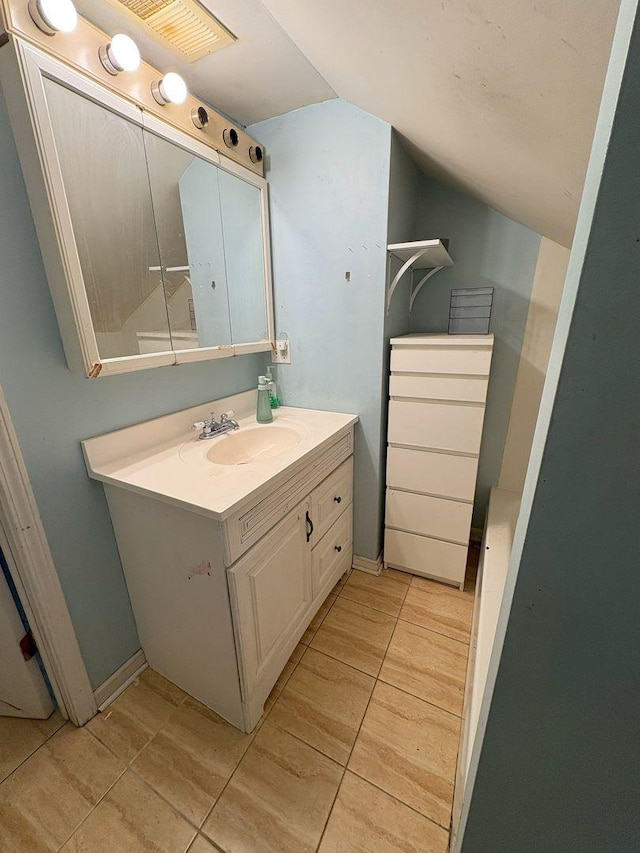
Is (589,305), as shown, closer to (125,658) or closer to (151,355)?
(151,355)

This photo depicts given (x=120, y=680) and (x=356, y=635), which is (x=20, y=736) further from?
(x=356, y=635)

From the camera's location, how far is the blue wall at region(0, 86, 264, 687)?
0.85 meters

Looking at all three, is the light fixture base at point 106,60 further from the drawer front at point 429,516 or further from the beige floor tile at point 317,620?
the beige floor tile at point 317,620

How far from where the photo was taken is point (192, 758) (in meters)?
1.03

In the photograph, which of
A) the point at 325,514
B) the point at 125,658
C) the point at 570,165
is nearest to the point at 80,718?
the point at 125,658

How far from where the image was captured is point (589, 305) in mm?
331

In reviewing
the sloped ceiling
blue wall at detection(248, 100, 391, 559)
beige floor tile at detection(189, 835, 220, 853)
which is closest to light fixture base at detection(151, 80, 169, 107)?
the sloped ceiling

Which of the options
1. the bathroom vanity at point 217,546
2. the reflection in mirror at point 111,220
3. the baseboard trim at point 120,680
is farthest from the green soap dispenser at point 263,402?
the baseboard trim at point 120,680

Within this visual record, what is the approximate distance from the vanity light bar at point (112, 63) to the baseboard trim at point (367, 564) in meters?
1.99

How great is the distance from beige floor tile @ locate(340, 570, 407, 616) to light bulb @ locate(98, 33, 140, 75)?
2117 mm

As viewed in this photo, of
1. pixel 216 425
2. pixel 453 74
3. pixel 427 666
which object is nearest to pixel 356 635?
pixel 427 666

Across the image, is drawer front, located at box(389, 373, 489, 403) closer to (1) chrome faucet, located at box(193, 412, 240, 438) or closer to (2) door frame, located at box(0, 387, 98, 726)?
(1) chrome faucet, located at box(193, 412, 240, 438)

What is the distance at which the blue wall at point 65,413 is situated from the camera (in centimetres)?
85

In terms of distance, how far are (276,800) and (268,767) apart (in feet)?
0.26
